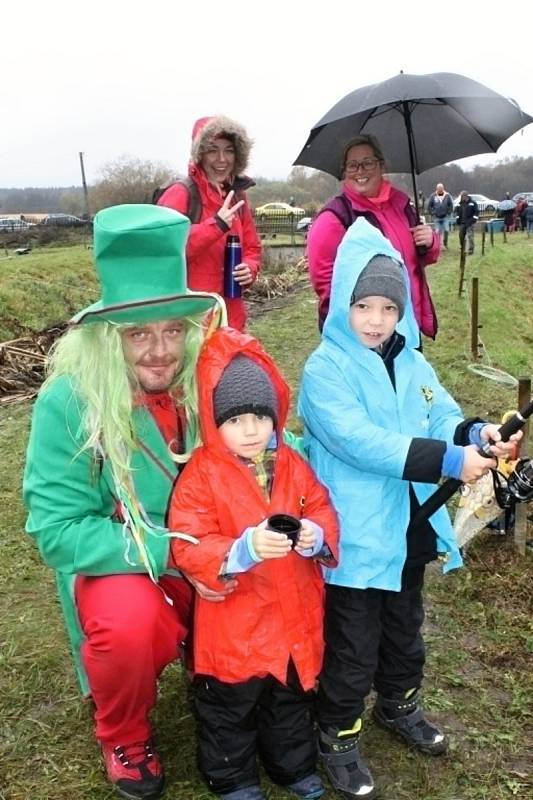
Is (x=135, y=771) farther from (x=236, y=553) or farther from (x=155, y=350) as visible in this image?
(x=155, y=350)

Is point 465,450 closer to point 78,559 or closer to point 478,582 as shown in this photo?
point 78,559

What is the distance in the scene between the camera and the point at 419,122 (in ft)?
16.2

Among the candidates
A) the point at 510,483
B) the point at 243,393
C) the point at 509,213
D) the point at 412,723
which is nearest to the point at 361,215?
the point at 510,483

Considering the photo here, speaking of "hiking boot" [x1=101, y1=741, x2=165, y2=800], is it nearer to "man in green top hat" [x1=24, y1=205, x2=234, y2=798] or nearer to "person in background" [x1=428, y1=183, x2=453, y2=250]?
"man in green top hat" [x1=24, y1=205, x2=234, y2=798]

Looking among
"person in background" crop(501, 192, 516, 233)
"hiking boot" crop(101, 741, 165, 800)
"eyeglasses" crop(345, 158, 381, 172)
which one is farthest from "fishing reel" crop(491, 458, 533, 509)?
"person in background" crop(501, 192, 516, 233)

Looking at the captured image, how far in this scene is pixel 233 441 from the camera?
2129 millimetres

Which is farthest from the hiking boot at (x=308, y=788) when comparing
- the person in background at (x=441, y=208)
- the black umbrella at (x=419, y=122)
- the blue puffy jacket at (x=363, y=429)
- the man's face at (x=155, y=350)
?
the person in background at (x=441, y=208)

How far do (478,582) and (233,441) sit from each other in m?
1.96

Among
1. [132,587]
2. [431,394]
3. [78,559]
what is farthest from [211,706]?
[431,394]

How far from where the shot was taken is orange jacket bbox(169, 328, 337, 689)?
7.00ft

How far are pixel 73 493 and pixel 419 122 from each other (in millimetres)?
3760

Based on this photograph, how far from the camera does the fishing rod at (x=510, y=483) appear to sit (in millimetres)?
2129

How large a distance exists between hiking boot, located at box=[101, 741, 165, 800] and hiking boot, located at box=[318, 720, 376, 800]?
1.74 feet

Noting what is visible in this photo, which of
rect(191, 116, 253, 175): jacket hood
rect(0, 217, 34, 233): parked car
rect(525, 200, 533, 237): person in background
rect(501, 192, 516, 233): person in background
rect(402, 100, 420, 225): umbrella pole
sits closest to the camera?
rect(191, 116, 253, 175): jacket hood
